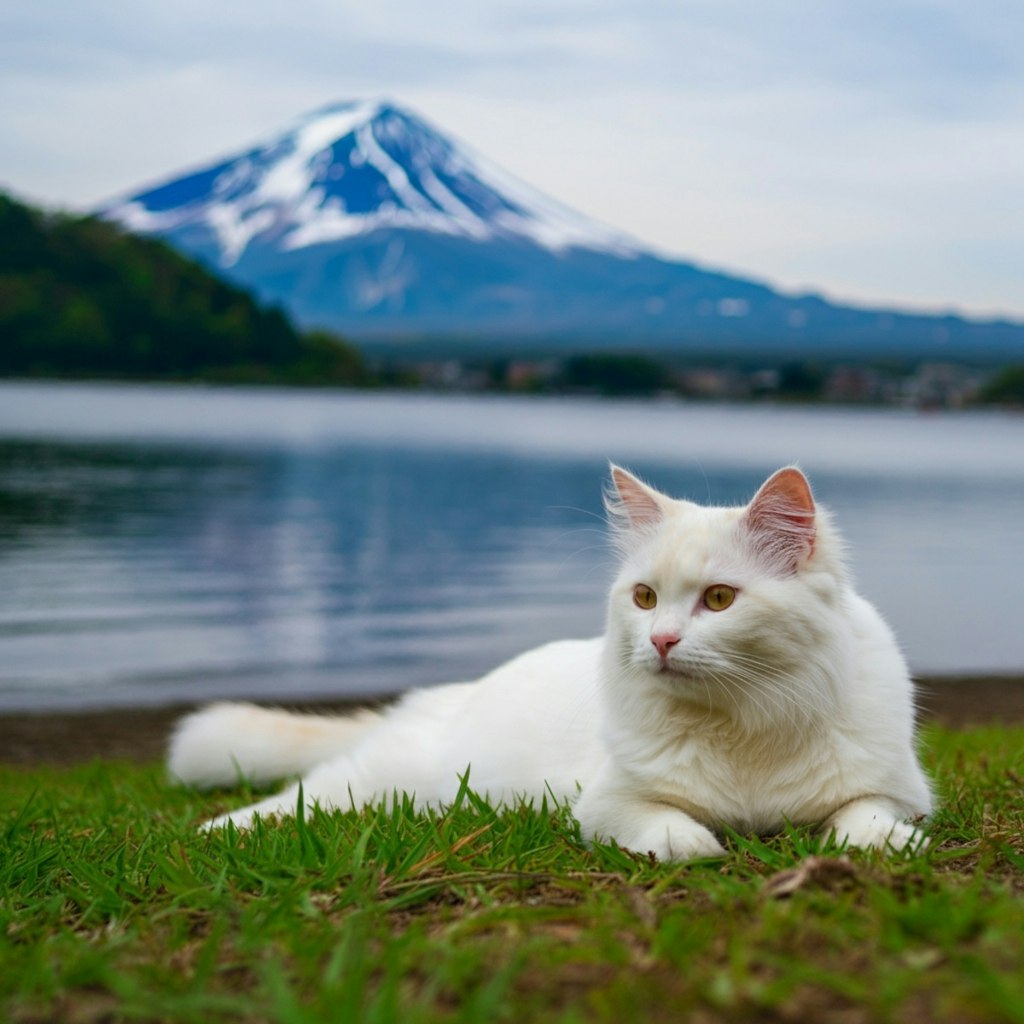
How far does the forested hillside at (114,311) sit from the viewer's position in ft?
456

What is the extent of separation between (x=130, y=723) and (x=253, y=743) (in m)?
8.44

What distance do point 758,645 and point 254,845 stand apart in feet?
5.21

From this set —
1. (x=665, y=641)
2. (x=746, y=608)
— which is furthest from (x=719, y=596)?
(x=665, y=641)

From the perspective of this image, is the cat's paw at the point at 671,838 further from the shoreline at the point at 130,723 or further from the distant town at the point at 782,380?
the distant town at the point at 782,380

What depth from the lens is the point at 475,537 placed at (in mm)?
36312

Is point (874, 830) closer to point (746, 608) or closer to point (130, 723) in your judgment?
point (746, 608)

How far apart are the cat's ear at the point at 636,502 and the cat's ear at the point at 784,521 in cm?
36

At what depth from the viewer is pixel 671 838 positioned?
3.36 metres

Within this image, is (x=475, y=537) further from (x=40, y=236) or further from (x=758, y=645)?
(x=40, y=236)

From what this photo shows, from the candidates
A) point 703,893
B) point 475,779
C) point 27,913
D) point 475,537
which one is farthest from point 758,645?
point 475,537

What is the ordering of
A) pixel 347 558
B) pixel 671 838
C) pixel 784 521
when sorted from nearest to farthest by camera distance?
pixel 671 838 → pixel 784 521 → pixel 347 558

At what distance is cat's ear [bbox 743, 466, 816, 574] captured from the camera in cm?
359

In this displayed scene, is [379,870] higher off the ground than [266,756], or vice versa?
[379,870]

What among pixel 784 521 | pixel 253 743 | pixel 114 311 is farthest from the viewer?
pixel 114 311
